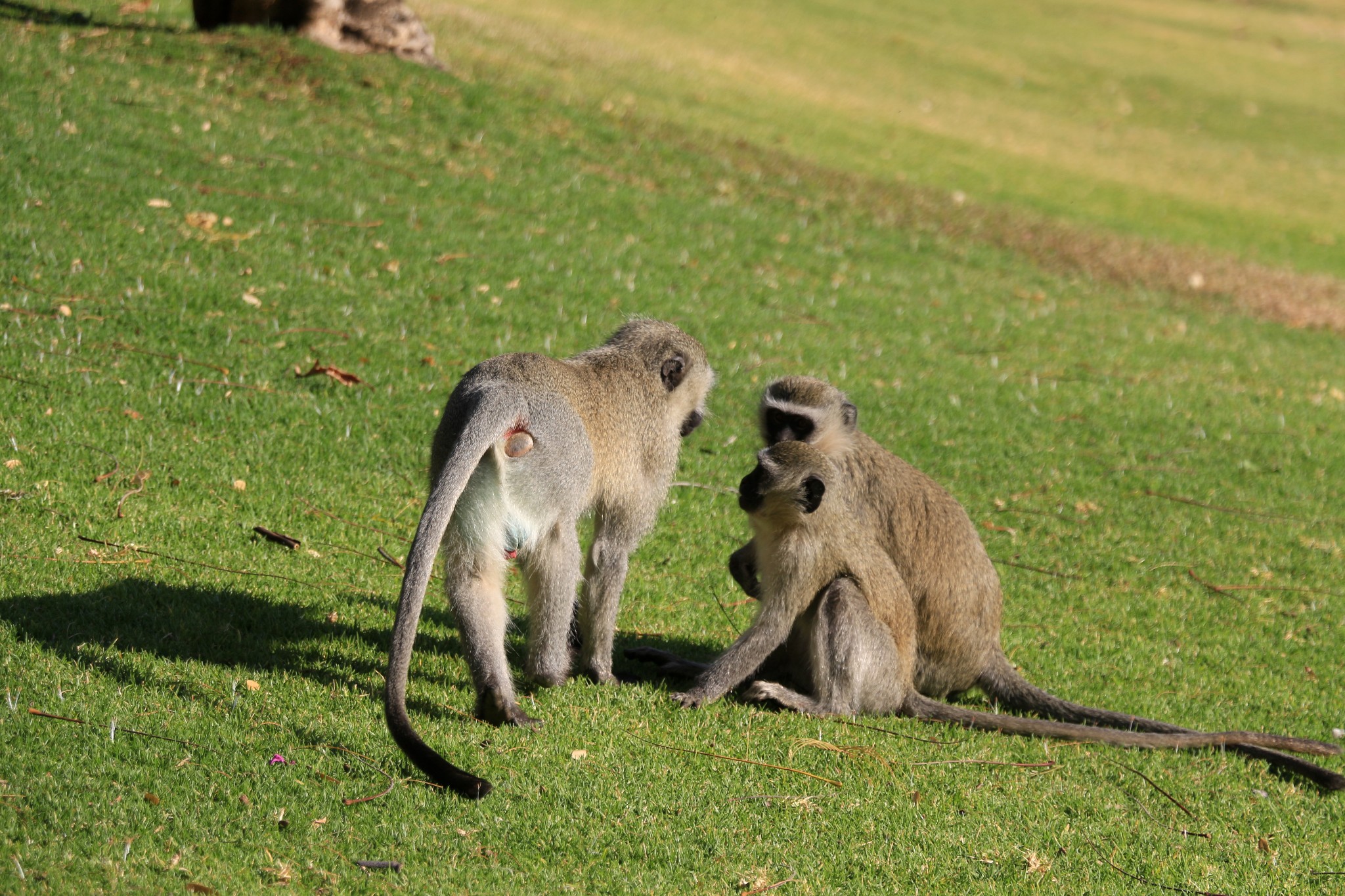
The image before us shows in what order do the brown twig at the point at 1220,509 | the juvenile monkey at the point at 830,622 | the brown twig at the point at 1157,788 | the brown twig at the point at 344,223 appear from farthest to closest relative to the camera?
the brown twig at the point at 344,223
the brown twig at the point at 1220,509
the juvenile monkey at the point at 830,622
the brown twig at the point at 1157,788

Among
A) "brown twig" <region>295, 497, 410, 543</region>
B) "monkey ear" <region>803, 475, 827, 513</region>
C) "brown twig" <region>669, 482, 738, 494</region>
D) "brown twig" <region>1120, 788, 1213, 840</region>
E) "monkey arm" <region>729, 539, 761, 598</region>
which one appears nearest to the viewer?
"brown twig" <region>1120, 788, 1213, 840</region>

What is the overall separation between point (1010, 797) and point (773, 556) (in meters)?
1.58

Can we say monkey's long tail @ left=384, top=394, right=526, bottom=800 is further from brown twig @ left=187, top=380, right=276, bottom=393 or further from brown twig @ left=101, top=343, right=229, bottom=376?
brown twig @ left=101, top=343, right=229, bottom=376

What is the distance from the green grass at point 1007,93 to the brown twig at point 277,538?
41.1ft

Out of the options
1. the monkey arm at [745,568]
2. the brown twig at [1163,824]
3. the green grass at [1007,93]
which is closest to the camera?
the brown twig at [1163,824]

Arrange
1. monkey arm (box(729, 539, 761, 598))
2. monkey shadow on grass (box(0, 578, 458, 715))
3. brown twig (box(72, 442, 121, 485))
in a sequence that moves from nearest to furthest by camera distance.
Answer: monkey shadow on grass (box(0, 578, 458, 715)), monkey arm (box(729, 539, 761, 598)), brown twig (box(72, 442, 121, 485))

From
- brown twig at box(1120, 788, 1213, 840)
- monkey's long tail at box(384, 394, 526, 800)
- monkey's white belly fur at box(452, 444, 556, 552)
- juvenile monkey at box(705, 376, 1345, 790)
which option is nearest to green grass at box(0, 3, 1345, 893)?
brown twig at box(1120, 788, 1213, 840)

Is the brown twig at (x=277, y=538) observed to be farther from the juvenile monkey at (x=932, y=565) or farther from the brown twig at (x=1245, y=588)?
the brown twig at (x=1245, y=588)

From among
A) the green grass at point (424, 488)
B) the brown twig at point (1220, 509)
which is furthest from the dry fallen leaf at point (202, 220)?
the brown twig at point (1220, 509)

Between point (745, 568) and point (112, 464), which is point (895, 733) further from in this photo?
point (112, 464)

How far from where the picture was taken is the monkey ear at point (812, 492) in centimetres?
604

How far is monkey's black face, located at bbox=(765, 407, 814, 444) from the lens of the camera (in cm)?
684

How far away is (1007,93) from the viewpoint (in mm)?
30141

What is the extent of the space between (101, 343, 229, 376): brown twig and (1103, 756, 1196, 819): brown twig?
6.12m
